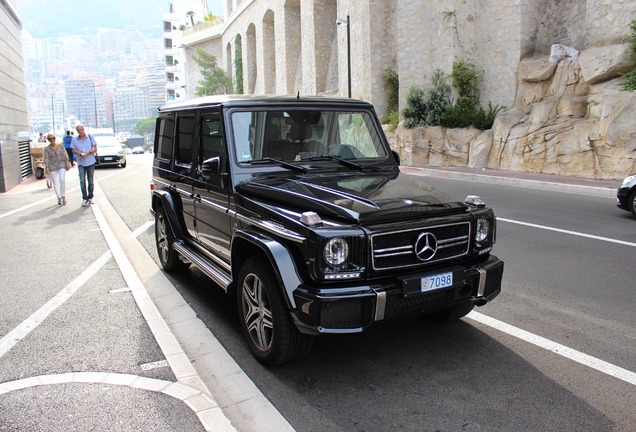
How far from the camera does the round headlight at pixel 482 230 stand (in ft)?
13.9

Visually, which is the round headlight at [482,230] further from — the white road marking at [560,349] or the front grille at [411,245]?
the white road marking at [560,349]

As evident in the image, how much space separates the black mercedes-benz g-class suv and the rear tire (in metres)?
0.01

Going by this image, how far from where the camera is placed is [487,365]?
13.3 ft

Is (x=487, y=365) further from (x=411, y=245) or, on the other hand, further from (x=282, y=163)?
(x=282, y=163)

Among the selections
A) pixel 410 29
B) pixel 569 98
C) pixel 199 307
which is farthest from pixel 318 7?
pixel 199 307

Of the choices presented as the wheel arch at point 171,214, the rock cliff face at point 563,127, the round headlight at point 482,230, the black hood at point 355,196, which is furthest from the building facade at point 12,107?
the rock cliff face at point 563,127

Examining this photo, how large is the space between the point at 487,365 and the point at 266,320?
1.67 m

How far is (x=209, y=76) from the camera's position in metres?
72.6

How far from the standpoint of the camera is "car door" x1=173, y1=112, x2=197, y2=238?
5.76 metres

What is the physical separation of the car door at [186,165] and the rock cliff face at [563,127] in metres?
14.9

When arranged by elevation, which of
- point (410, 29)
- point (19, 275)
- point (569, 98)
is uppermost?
point (410, 29)

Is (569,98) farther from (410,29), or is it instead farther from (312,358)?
(312,358)

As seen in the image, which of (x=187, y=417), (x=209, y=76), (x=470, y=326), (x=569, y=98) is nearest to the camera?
(x=187, y=417)

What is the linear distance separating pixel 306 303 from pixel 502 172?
18509mm
